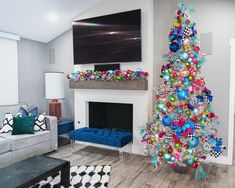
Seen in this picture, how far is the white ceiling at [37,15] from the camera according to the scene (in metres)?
3.57

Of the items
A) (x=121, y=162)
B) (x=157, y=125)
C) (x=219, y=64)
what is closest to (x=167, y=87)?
(x=157, y=125)

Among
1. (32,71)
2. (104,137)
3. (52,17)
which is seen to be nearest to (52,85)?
(32,71)

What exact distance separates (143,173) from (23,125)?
7.34 ft

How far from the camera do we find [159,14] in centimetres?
382

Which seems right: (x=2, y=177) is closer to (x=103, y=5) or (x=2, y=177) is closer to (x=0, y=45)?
(x=0, y=45)

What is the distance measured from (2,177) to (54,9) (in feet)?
10.2

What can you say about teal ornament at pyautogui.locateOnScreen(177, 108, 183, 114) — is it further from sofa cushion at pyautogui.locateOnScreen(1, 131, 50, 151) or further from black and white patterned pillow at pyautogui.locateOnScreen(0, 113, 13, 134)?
black and white patterned pillow at pyautogui.locateOnScreen(0, 113, 13, 134)

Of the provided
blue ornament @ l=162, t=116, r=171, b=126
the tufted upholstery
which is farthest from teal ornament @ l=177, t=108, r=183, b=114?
the tufted upholstery

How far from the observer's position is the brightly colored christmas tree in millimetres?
2848

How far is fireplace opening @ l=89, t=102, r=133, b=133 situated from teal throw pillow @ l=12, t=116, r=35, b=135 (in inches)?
51.9

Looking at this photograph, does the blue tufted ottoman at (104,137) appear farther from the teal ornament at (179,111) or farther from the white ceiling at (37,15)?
the white ceiling at (37,15)

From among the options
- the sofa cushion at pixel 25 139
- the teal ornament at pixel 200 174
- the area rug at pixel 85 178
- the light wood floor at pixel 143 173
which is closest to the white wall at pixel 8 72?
the sofa cushion at pixel 25 139

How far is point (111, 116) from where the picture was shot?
4254 millimetres

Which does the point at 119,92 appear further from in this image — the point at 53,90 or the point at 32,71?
the point at 32,71
